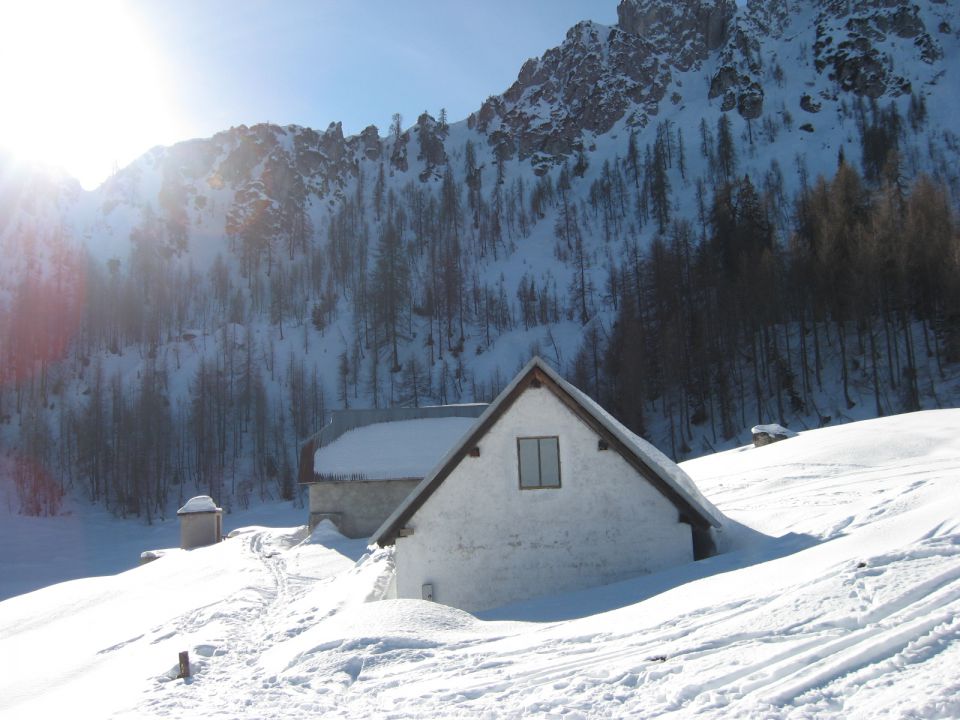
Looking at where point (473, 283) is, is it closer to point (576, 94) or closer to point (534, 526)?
point (576, 94)

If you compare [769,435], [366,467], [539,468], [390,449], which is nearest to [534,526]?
[539,468]

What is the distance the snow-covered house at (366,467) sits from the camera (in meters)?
31.4

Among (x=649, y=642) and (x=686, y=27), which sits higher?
(x=686, y=27)

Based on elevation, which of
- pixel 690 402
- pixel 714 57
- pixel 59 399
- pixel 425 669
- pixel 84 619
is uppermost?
pixel 714 57

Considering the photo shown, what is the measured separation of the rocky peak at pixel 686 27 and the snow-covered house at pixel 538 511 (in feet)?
446

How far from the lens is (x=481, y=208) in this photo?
377 feet

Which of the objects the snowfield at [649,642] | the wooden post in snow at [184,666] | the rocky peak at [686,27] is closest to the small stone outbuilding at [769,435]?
the snowfield at [649,642]

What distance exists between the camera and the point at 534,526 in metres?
14.3

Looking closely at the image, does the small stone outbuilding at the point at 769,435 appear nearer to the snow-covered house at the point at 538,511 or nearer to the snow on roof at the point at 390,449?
the snow on roof at the point at 390,449

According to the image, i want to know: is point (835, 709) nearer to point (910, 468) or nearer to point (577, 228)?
point (910, 468)

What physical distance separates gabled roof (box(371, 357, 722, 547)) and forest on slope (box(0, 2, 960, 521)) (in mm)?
32713

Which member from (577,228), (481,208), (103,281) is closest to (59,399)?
(103,281)

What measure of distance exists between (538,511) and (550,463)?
1091 millimetres

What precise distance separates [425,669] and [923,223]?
47.4m
